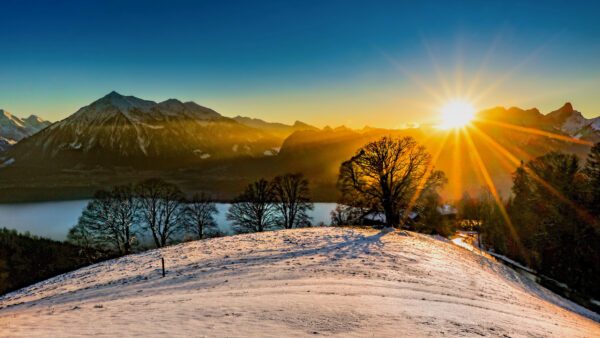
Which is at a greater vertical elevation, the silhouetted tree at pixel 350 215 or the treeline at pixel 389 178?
the treeline at pixel 389 178

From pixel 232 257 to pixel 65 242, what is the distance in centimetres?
7990

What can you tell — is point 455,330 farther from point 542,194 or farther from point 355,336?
point 542,194

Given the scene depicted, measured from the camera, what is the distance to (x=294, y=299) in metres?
11.2

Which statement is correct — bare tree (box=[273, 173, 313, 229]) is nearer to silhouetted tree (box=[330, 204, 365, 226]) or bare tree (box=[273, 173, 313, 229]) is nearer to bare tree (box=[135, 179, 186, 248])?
silhouetted tree (box=[330, 204, 365, 226])

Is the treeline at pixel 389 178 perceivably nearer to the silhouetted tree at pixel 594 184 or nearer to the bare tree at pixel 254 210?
the silhouetted tree at pixel 594 184

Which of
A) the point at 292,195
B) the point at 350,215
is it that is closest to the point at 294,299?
the point at 350,215

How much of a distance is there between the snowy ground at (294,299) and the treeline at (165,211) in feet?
87.3

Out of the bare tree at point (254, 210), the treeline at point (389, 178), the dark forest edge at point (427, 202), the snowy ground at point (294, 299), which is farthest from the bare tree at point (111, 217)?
the treeline at point (389, 178)

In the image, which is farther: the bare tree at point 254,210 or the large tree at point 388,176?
the bare tree at point 254,210

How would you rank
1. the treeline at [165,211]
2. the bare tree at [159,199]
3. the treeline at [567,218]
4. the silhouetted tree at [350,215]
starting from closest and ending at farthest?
the treeline at [567,218] → the silhouetted tree at [350,215] → the treeline at [165,211] → the bare tree at [159,199]

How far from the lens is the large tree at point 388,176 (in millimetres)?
31688

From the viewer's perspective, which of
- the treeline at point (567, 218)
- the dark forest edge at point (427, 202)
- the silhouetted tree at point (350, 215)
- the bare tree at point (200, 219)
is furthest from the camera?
the bare tree at point (200, 219)

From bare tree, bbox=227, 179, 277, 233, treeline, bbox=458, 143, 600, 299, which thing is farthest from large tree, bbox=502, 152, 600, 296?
bare tree, bbox=227, 179, 277, 233

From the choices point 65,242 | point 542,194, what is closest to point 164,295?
A: point 542,194
